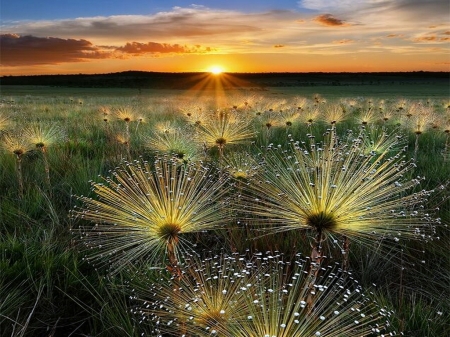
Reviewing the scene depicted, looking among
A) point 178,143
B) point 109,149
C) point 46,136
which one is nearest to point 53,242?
point 178,143

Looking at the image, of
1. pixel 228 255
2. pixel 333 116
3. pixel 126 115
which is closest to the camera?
pixel 228 255

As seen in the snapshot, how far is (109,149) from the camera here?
827 cm

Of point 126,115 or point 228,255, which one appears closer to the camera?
point 228,255

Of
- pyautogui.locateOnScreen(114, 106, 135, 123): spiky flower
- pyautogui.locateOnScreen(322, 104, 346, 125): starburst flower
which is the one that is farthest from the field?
pyautogui.locateOnScreen(322, 104, 346, 125): starburst flower

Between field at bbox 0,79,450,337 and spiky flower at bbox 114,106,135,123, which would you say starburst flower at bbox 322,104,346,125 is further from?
spiky flower at bbox 114,106,135,123

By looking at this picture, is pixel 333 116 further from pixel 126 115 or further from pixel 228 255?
pixel 228 255

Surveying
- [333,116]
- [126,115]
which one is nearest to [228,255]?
[126,115]

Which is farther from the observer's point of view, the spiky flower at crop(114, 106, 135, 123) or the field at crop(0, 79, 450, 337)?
the spiky flower at crop(114, 106, 135, 123)

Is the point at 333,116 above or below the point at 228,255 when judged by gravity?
above

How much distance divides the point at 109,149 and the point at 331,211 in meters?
6.76

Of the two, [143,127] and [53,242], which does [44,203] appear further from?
[143,127]

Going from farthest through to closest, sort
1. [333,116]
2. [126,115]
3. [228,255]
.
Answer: [333,116], [126,115], [228,255]

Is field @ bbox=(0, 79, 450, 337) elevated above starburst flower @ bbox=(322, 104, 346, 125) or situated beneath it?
situated beneath

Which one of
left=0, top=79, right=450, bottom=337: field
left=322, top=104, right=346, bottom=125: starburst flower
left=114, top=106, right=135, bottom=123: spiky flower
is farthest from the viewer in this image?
left=322, top=104, right=346, bottom=125: starburst flower
